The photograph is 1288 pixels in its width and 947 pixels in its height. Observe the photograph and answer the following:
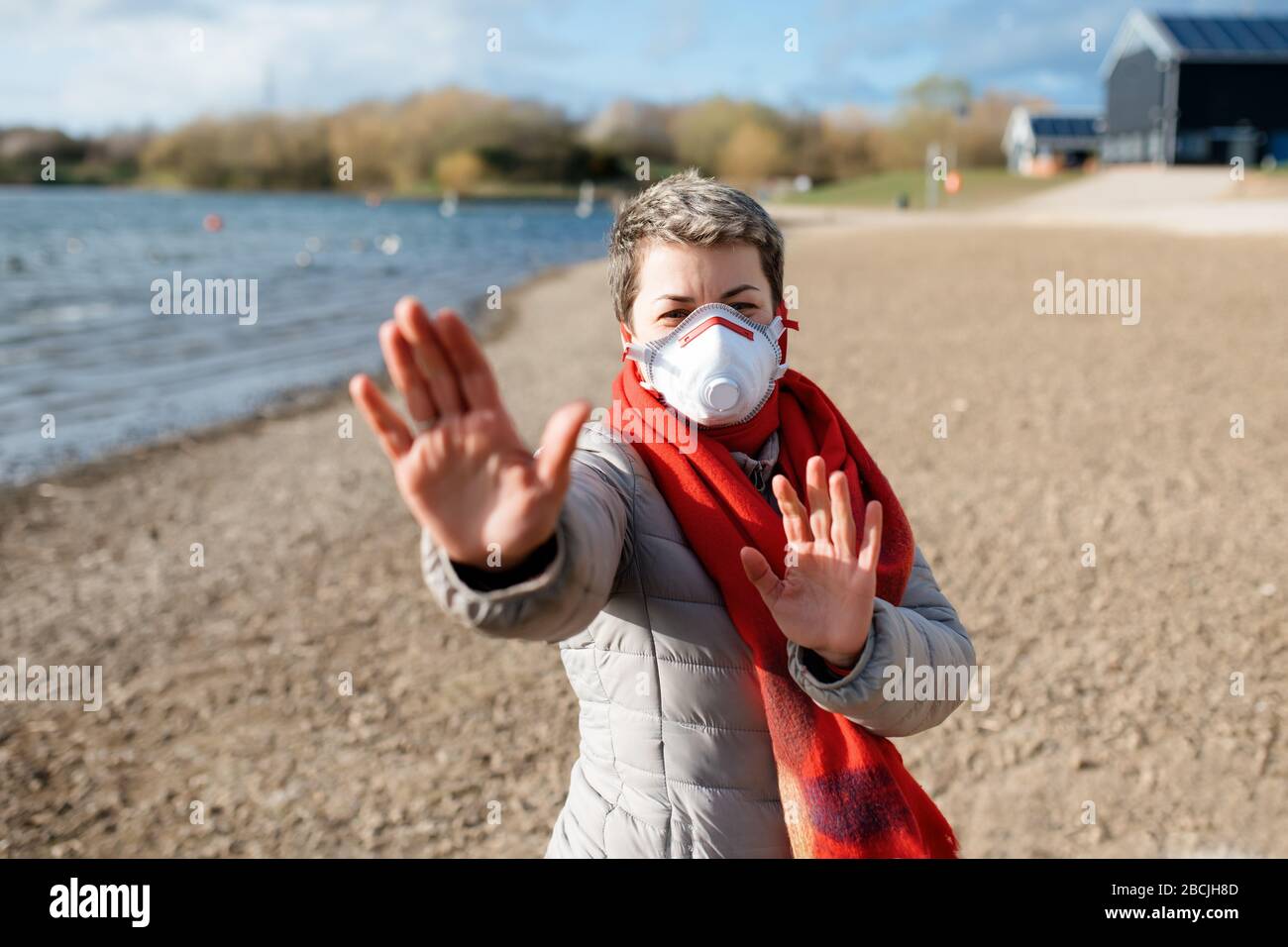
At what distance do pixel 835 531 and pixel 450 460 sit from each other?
671 millimetres

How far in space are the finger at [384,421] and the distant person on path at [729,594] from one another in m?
0.33

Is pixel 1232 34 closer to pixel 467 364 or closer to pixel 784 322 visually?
pixel 784 322

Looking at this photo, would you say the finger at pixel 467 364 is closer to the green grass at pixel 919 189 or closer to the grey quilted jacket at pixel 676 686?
the grey quilted jacket at pixel 676 686

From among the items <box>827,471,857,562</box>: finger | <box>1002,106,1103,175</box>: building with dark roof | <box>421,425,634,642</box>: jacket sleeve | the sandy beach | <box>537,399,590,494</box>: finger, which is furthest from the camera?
<box>1002,106,1103,175</box>: building with dark roof

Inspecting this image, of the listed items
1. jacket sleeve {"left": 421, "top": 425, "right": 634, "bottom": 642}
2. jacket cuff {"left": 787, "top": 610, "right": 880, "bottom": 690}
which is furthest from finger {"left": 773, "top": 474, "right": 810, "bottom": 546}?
jacket sleeve {"left": 421, "top": 425, "right": 634, "bottom": 642}

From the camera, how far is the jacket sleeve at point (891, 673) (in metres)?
1.78

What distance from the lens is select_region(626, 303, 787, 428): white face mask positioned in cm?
191

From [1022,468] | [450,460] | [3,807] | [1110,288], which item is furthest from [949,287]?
[450,460]

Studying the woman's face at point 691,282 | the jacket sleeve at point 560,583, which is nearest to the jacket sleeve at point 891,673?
the jacket sleeve at point 560,583

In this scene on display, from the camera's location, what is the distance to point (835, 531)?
5.81 feet

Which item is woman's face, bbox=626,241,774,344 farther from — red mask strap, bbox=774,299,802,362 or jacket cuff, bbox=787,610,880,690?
jacket cuff, bbox=787,610,880,690

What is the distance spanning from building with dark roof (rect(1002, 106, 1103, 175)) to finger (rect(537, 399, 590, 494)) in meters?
77.7

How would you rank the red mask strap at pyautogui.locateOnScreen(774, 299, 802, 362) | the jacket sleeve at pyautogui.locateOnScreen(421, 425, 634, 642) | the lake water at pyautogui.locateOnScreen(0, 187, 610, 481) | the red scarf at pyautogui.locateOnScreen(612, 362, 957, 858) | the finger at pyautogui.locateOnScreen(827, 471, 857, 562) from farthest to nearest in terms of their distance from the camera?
the lake water at pyautogui.locateOnScreen(0, 187, 610, 481) → the red mask strap at pyautogui.locateOnScreen(774, 299, 802, 362) → the red scarf at pyautogui.locateOnScreen(612, 362, 957, 858) → the finger at pyautogui.locateOnScreen(827, 471, 857, 562) → the jacket sleeve at pyautogui.locateOnScreen(421, 425, 634, 642)
